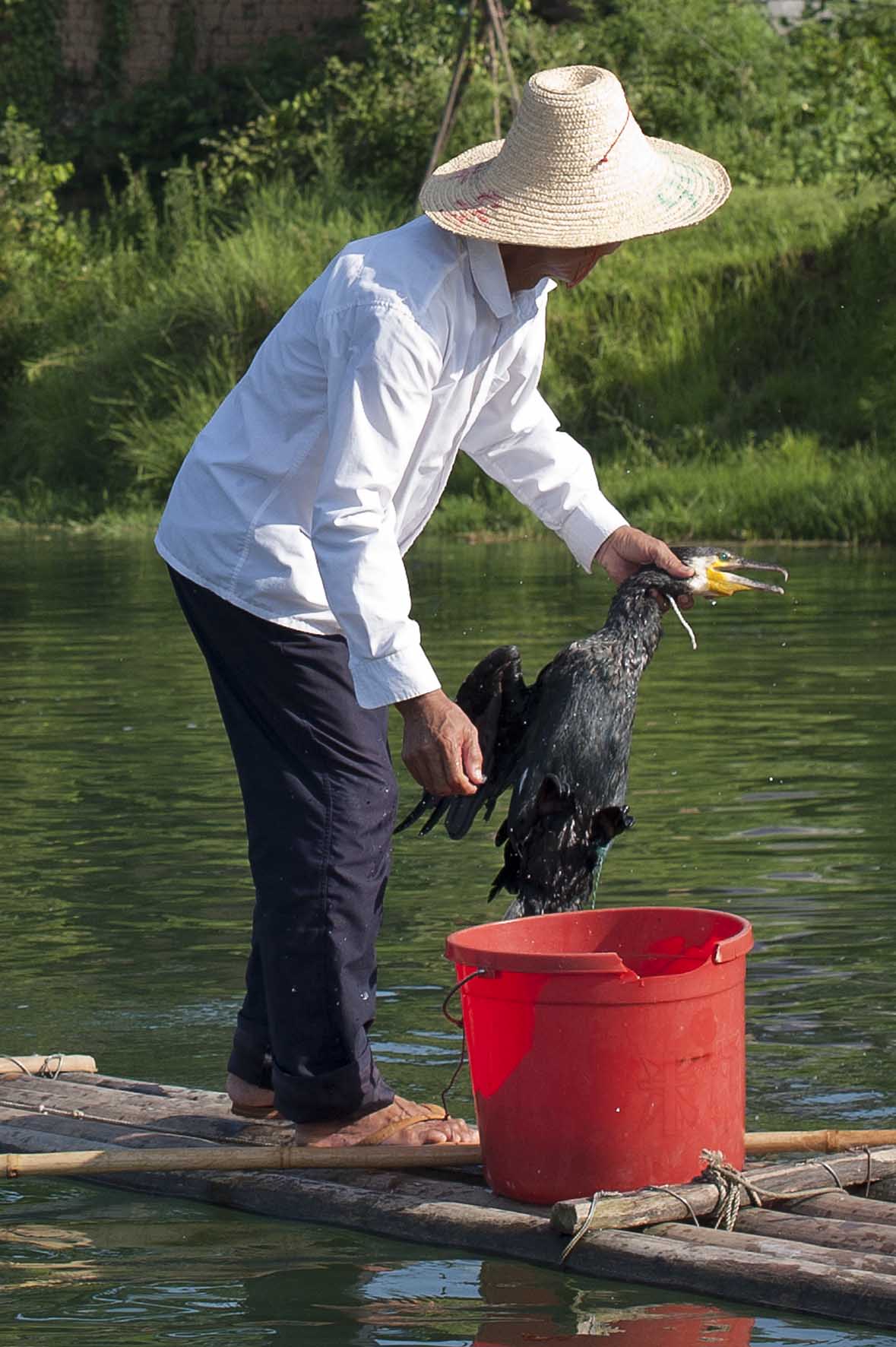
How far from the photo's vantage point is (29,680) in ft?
41.8

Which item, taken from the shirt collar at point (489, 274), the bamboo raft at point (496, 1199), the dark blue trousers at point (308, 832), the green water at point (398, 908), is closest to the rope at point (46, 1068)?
the bamboo raft at point (496, 1199)

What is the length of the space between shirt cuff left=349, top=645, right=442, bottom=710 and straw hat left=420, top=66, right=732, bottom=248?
29.1 inches

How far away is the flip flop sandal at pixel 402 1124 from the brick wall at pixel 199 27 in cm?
2837

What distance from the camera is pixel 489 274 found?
13.9 ft

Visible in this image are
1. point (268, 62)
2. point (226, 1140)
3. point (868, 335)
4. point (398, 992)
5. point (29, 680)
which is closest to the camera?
point (226, 1140)

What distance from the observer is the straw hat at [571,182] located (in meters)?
4.20

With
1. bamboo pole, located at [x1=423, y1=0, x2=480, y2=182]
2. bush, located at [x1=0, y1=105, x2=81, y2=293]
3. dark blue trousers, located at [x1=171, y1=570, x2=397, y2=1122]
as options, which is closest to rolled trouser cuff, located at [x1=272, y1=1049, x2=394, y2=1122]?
dark blue trousers, located at [x1=171, y1=570, x2=397, y2=1122]

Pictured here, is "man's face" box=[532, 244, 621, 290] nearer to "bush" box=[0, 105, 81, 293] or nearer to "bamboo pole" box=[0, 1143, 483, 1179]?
"bamboo pole" box=[0, 1143, 483, 1179]

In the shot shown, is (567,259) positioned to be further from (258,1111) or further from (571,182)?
(258,1111)

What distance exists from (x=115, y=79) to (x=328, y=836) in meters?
29.6

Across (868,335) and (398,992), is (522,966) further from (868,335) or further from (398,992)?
(868,335)

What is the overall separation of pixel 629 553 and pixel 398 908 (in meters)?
2.45

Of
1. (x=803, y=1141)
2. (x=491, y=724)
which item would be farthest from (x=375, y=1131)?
(x=491, y=724)

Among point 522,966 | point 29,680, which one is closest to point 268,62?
point 29,680
